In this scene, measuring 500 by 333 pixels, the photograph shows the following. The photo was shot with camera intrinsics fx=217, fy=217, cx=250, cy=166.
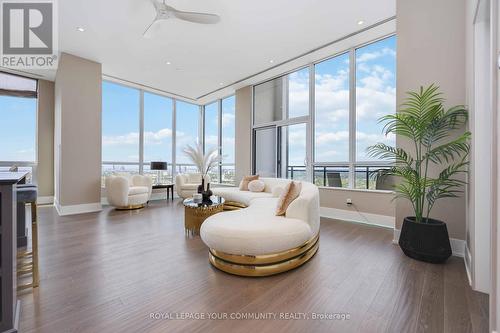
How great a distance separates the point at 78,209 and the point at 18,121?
2.93m

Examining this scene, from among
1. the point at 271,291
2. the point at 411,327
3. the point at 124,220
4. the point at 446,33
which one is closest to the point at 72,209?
the point at 124,220

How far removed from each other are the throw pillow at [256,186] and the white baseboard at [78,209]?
3.50 metres

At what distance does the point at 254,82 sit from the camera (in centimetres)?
607

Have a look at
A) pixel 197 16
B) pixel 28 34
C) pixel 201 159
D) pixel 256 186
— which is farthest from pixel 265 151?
pixel 28 34

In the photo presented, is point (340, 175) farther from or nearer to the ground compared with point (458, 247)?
farther from the ground

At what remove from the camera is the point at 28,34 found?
11.9ft

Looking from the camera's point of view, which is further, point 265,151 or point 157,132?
point 157,132

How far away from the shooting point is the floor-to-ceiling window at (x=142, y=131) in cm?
611

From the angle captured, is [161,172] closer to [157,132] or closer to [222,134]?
[157,132]

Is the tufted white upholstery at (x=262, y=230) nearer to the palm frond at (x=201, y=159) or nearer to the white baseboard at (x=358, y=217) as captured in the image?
the white baseboard at (x=358, y=217)

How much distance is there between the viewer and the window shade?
202 inches

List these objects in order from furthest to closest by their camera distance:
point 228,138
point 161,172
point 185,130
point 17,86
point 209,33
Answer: point 185,130, point 228,138, point 161,172, point 17,86, point 209,33

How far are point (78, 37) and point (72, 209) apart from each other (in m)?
3.38

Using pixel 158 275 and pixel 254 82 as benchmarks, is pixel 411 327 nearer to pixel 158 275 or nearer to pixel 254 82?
pixel 158 275
